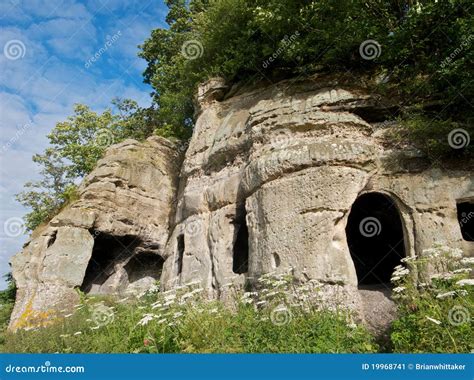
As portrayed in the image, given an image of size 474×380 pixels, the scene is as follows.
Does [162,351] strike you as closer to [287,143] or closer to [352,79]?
[287,143]

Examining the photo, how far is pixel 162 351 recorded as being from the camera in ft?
19.3

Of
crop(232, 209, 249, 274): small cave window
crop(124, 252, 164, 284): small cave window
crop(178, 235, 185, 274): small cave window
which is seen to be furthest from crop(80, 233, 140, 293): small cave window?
crop(232, 209, 249, 274): small cave window

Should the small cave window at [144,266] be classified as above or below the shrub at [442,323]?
above

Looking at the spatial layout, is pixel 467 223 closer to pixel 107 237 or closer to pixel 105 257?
pixel 107 237

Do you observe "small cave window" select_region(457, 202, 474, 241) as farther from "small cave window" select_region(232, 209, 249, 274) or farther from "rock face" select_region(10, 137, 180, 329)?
"rock face" select_region(10, 137, 180, 329)

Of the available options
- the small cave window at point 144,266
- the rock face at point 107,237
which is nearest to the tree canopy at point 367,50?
the rock face at point 107,237

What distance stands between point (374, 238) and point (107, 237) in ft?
34.7

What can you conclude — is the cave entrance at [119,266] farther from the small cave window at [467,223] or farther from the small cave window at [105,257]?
the small cave window at [467,223]

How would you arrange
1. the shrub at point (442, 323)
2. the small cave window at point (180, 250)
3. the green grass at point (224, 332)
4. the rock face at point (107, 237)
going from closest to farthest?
the shrub at point (442, 323) < the green grass at point (224, 332) < the small cave window at point (180, 250) < the rock face at point (107, 237)

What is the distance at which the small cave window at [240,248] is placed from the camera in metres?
11.8

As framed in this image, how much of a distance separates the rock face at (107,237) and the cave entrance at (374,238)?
25.4 feet

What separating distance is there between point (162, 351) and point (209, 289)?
5374 mm

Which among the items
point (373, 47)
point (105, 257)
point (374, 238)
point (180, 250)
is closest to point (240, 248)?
point (180, 250)

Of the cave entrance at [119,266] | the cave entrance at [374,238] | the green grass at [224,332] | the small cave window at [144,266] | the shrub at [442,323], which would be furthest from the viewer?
the small cave window at [144,266]
